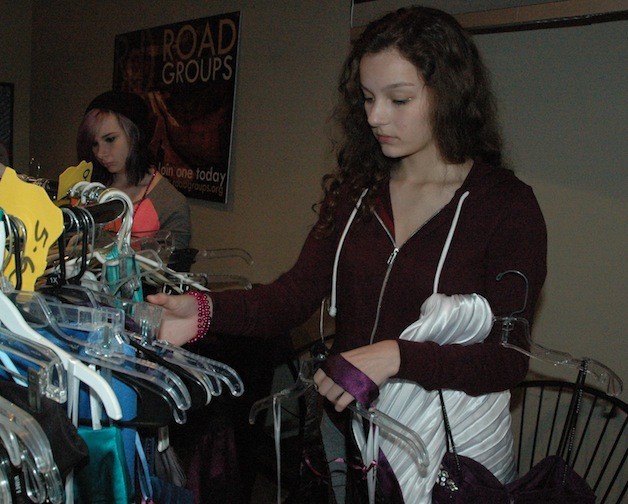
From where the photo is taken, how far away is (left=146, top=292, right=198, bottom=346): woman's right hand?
1.21 m

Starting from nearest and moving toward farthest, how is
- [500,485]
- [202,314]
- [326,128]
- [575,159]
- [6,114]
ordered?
[500,485]
[202,314]
[575,159]
[326,128]
[6,114]

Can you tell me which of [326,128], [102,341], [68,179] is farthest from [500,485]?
[326,128]

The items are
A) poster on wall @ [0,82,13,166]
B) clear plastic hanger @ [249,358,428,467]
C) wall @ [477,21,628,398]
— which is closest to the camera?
clear plastic hanger @ [249,358,428,467]

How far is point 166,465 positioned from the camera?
1.17 metres

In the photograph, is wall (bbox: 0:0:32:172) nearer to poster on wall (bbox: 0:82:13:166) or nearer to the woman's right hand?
poster on wall (bbox: 0:82:13:166)

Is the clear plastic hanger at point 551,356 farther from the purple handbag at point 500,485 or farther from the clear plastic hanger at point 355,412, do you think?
the clear plastic hanger at point 355,412

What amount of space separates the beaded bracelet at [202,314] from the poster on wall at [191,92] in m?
2.15

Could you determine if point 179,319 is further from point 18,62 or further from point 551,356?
point 18,62

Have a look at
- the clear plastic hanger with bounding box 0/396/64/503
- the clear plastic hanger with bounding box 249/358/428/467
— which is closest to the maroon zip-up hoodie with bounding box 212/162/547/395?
the clear plastic hanger with bounding box 249/358/428/467

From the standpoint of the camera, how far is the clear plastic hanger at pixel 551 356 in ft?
3.66

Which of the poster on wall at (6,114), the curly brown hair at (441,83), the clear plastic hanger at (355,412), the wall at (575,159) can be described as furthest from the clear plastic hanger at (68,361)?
the poster on wall at (6,114)

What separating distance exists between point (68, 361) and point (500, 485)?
29.9 inches

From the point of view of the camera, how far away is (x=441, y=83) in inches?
50.5

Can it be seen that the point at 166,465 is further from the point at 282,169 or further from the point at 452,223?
the point at 282,169
